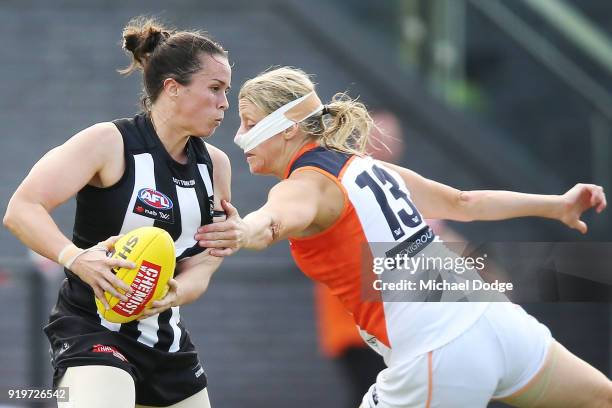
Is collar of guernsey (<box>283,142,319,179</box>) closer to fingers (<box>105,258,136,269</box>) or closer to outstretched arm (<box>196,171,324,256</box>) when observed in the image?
outstretched arm (<box>196,171,324,256</box>)

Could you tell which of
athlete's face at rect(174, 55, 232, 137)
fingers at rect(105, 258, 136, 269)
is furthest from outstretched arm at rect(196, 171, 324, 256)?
athlete's face at rect(174, 55, 232, 137)

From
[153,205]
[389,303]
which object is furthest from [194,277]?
[389,303]

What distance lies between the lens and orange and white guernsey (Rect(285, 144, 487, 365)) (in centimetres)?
417

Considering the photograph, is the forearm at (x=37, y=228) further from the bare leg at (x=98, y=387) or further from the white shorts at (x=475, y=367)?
the white shorts at (x=475, y=367)

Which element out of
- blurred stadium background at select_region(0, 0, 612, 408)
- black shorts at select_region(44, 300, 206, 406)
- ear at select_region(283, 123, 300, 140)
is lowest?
black shorts at select_region(44, 300, 206, 406)

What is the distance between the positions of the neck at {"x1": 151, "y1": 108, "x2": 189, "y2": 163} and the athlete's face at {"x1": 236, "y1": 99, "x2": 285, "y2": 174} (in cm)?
27

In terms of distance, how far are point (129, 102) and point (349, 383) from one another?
2.99 metres

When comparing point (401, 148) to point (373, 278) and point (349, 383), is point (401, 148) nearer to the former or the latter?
point (349, 383)

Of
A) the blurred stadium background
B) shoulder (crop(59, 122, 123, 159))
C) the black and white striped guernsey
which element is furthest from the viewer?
the blurred stadium background

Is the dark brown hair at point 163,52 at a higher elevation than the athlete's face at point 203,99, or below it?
higher

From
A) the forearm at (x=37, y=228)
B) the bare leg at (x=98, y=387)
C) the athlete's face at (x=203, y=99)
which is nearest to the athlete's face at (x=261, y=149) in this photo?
the athlete's face at (x=203, y=99)

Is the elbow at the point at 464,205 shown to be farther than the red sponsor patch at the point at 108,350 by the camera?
Yes

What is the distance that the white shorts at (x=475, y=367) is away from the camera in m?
4.10

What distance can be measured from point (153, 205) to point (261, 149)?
0.53m
